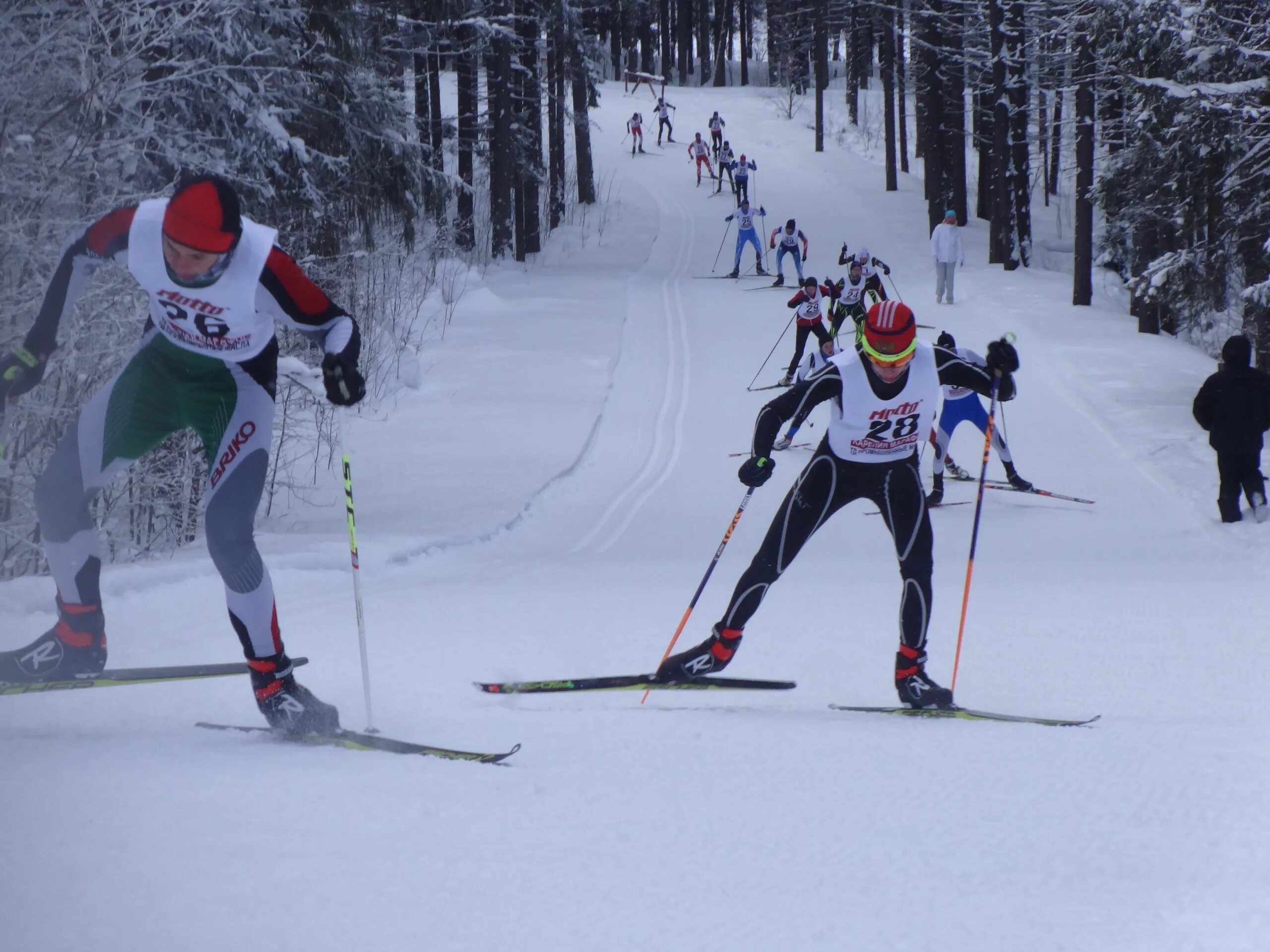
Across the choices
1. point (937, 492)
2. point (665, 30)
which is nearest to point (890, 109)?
point (937, 492)

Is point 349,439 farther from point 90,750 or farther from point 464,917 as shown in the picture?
point 464,917

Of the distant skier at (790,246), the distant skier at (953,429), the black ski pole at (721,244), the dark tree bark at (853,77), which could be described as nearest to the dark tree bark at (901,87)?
the dark tree bark at (853,77)

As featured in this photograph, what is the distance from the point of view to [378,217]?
16.8 m

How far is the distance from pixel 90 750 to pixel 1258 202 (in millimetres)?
14714

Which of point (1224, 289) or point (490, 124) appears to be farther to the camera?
point (490, 124)

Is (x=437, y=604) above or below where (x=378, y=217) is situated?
below

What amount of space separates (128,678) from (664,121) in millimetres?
49957

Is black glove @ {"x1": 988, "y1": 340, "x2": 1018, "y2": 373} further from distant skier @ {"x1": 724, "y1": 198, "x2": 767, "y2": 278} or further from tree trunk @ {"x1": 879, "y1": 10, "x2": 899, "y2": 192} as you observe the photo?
tree trunk @ {"x1": 879, "y1": 10, "x2": 899, "y2": 192}

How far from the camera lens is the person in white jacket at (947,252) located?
22594mm

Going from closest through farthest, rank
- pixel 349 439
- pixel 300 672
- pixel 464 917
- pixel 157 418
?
pixel 464 917, pixel 157 418, pixel 300 672, pixel 349 439

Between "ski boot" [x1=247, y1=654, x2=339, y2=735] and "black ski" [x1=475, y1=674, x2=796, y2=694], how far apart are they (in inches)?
59.2

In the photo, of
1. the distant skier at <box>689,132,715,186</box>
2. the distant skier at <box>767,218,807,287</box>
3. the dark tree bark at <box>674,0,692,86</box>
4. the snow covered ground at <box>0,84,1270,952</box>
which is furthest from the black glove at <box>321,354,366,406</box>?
Result: the dark tree bark at <box>674,0,692,86</box>

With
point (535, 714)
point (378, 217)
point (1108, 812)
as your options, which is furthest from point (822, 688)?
point (378, 217)

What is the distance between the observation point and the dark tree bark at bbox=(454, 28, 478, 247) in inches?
981
